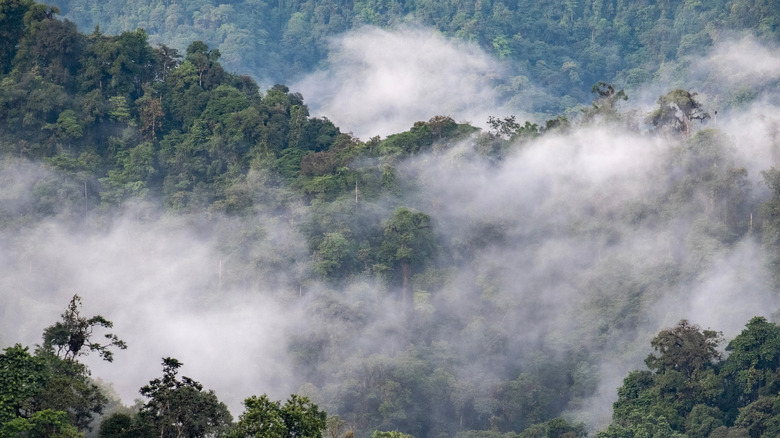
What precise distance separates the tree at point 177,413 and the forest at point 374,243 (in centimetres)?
1774

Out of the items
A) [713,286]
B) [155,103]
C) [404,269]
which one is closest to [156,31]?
[155,103]

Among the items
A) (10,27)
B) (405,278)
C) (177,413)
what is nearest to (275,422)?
(177,413)

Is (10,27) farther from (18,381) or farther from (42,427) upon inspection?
(42,427)

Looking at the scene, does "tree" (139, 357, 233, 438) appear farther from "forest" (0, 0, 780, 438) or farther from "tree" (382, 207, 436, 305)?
"tree" (382, 207, 436, 305)

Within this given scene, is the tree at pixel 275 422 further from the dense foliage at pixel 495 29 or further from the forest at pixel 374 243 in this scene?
the dense foliage at pixel 495 29

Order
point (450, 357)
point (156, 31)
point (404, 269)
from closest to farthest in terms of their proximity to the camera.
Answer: point (450, 357) < point (404, 269) < point (156, 31)

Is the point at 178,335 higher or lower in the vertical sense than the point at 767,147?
lower

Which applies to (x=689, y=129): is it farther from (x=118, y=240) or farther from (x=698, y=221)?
(x=118, y=240)

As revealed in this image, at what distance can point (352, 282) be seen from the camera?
2493 inches

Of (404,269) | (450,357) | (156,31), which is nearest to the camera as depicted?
(450,357)

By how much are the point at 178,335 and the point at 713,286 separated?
19013mm

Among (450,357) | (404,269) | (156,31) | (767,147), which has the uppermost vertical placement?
(156,31)

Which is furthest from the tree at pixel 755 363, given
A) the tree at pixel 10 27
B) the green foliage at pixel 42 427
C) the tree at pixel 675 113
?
the tree at pixel 10 27

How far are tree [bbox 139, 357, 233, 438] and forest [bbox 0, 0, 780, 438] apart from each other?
58.2 ft
